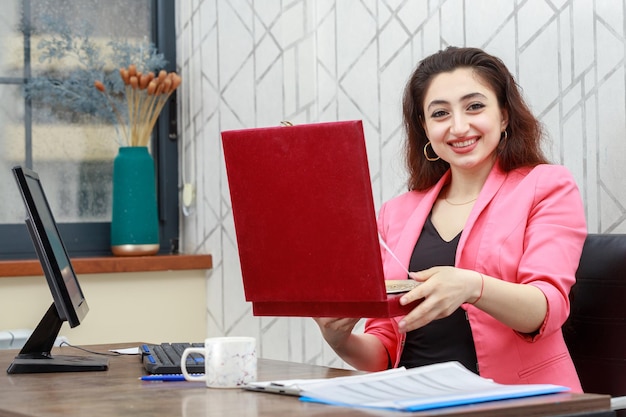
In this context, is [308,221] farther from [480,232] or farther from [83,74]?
[83,74]

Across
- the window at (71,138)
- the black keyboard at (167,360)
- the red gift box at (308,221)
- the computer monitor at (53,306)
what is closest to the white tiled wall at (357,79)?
the window at (71,138)

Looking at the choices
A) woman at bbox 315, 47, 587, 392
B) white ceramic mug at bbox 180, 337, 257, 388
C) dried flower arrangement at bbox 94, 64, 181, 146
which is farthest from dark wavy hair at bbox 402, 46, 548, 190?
dried flower arrangement at bbox 94, 64, 181, 146

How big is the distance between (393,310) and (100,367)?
59 centimetres

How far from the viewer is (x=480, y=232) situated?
6.52 feet

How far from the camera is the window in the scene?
11.2 feet

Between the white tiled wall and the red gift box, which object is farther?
the white tiled wall

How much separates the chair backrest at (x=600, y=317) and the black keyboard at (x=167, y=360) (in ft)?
2.42

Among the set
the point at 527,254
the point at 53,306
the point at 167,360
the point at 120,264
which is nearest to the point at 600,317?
the point at 527,254

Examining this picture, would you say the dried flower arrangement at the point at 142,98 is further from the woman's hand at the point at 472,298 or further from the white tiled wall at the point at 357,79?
the woman's hand at the point at 472,298

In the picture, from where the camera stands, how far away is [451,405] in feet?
3.84

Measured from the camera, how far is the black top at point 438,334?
1.96 meters

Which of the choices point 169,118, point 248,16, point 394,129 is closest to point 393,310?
point 394,129

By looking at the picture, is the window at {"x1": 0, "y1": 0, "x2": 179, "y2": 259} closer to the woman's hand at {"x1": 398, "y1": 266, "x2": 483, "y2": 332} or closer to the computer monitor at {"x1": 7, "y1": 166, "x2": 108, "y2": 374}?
the computer monitor at {"x1": 7, "y1": 166, "x2": 108, "y2": 374}

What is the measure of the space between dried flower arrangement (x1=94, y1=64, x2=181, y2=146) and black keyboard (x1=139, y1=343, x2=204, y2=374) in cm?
156
